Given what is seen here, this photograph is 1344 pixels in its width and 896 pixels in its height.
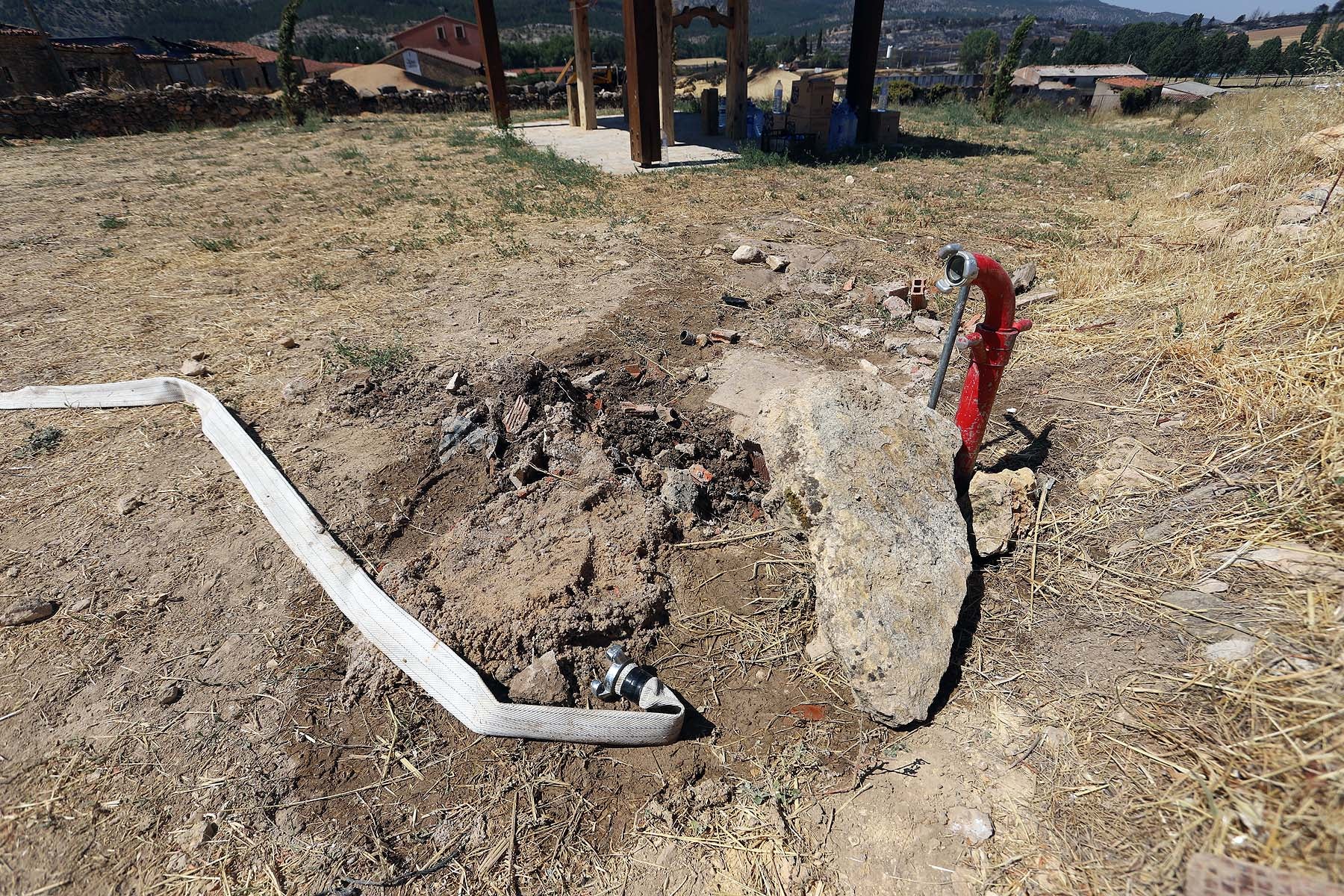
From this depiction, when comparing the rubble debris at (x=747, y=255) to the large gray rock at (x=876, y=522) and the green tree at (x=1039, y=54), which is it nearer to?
the large gray rock at (x=876, y=522)

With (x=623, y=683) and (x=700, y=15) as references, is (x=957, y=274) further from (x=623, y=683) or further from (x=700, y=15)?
(x=700, y=15)

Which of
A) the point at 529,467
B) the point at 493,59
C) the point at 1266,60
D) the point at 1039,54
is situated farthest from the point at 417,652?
the point at 1039,54

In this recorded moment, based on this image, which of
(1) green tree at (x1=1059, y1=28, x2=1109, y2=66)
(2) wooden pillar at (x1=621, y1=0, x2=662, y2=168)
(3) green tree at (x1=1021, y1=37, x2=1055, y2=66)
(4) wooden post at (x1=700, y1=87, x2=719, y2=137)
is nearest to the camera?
(2) wooden pillar at (x1=621, y1=0, x2=662, y2=168)

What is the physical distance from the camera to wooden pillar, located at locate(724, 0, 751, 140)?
11.4 metres

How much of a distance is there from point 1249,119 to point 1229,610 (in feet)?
48.2

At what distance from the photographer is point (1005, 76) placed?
14914 mm

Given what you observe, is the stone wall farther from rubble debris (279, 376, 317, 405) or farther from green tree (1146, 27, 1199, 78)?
green tree (1146, 27, 1199, 78)

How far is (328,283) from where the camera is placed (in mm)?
5680

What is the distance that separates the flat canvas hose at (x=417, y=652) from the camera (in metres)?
2.08

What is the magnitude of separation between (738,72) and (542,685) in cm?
1320

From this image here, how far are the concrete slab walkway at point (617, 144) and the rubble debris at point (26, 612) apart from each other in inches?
356

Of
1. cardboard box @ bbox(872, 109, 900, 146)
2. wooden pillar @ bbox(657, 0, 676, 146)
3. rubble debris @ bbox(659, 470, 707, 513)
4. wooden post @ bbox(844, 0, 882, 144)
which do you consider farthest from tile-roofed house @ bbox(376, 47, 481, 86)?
rubble debris @ bbox(659, 470, 707, 513)

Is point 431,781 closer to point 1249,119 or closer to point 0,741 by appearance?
point 0,741

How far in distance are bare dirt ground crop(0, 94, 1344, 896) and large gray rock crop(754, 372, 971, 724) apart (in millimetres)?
196
